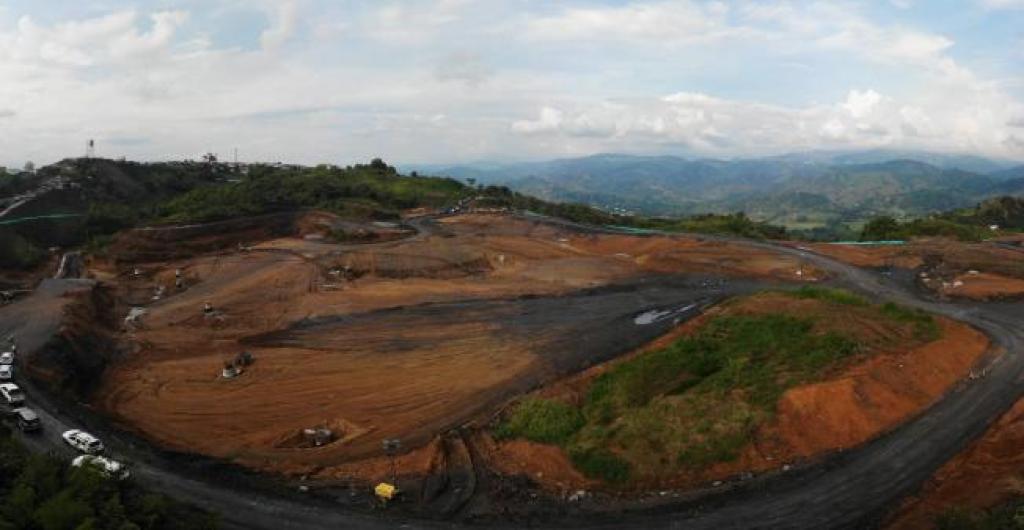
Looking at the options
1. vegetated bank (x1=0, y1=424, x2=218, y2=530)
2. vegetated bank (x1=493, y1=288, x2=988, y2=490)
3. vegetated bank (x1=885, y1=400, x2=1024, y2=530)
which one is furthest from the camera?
vegetated bank (x1=493, y1=288, x2=988, y2=490)

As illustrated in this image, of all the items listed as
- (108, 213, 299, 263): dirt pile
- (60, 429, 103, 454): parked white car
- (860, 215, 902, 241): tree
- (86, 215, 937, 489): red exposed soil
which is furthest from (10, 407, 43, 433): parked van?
(860, 215, 902, 241): tree

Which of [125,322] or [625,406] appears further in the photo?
[125,322]

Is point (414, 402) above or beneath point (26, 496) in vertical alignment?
beneath

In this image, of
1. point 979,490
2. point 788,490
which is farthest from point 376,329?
point 979,490

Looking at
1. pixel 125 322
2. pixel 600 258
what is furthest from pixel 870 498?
pixel 125 322

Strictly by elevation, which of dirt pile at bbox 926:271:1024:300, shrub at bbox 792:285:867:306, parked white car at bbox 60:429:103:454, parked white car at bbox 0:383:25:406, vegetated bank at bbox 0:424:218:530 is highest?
shrub at bbox 792:285:867:306

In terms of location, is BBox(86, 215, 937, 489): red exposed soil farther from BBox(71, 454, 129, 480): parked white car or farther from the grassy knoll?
BBox(71, 454, 129, 480): parked white car

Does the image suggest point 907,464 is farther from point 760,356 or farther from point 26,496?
point 26,496
